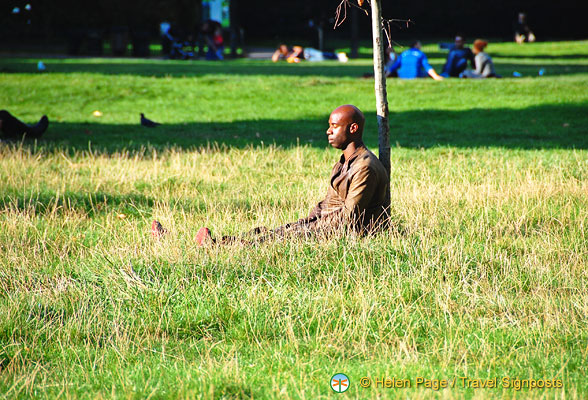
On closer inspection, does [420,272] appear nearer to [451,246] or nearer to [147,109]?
[451,246]

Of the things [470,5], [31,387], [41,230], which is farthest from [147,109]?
[470,5]

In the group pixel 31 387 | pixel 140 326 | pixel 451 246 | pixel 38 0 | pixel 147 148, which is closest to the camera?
pixel 31 387

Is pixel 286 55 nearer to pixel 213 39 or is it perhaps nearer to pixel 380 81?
pixel 213 39

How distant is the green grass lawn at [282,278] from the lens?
404 cm

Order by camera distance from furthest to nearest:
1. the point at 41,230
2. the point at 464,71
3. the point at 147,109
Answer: the point at 464,71 < the point at 147,109 < the point at 41,230

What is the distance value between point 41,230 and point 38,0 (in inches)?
989

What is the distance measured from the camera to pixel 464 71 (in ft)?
70.6

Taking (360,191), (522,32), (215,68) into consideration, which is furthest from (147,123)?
(522,32)

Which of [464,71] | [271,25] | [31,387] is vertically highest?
[271,25]

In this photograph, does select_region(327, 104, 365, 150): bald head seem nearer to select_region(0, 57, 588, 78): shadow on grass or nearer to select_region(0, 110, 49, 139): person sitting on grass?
select_region(0, 110, 49, 139): person sitting on grass

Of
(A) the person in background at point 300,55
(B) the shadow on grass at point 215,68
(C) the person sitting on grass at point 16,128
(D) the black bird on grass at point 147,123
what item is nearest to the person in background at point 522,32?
(A) the person in background at point 300,55

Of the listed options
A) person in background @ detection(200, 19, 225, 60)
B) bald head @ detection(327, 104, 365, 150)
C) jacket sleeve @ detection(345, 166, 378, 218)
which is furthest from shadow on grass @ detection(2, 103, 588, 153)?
person in background @ detection(200, 19, 225, 60)

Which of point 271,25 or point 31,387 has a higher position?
point 271,25

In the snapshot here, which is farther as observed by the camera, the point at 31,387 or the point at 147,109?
the point at 147,109
